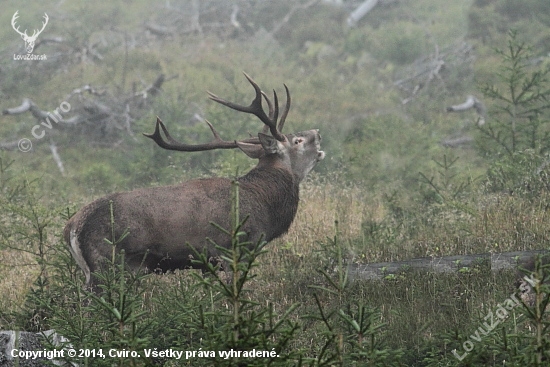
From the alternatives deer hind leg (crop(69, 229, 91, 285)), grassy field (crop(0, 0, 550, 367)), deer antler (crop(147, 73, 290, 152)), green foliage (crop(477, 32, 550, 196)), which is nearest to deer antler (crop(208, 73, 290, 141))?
deer antler (crop(147, 73, 290, 152))

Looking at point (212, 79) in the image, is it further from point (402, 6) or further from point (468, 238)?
point (468, 238)

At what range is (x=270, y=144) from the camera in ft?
30.1

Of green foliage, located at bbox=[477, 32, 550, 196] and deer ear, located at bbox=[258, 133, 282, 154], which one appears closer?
deer ear, located at bbox=[258, 133, 282, 154]

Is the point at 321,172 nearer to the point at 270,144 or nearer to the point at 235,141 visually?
the point at 270,144

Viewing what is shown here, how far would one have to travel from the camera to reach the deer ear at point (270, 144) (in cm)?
907

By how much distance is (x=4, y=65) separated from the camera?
66.4 feet

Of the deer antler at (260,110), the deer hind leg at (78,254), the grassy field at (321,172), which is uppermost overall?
the deer antler at (260,110)

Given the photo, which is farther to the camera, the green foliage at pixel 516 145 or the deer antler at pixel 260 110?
the green foliage at pixel 516 145

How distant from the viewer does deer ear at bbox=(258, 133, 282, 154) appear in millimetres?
9072

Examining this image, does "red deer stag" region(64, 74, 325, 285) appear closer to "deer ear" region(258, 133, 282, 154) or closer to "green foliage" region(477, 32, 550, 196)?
"deer ear" region(258, 133, 282, 154)

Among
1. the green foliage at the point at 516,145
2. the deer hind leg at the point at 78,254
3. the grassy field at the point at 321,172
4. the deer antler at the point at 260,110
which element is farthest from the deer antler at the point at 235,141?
the green foliage at the point at 516,145

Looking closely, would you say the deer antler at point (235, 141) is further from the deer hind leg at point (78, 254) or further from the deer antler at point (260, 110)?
the deer hind leg at point (78, 254)

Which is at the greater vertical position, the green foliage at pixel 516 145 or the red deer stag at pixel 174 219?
the red deer stag at pixel 174 219

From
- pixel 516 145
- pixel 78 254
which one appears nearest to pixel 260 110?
pixel 78 254
